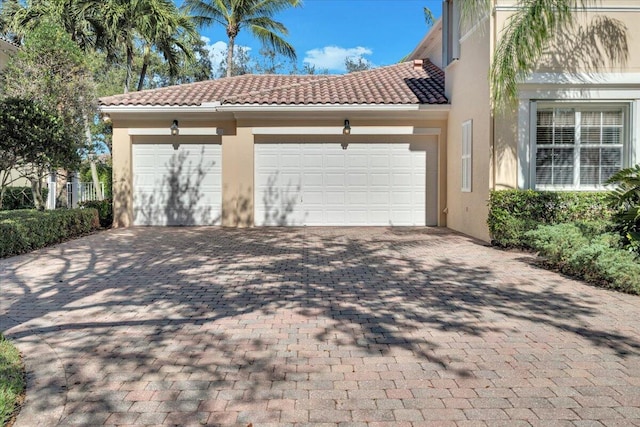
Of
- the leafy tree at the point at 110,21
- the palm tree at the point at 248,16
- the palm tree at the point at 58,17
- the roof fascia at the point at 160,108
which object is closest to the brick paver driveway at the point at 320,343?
the roof fascia at the point at 160,108

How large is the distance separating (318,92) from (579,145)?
22.9 feet

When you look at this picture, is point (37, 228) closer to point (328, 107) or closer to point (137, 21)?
point (328, 107)

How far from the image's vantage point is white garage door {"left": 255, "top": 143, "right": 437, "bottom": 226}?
13344 millimetres

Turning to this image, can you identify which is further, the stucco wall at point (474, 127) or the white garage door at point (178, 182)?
the white garage door at point (178, 182)

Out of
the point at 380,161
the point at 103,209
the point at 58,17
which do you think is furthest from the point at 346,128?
the point at 58,17

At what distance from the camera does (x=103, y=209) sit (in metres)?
13.6

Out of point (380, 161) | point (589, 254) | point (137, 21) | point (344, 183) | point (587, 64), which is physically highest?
point (137, 21)

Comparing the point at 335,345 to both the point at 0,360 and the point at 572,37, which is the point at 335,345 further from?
the point at 572,37

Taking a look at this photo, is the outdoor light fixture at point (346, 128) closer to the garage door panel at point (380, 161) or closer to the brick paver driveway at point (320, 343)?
the garage door panel at point (380, 161)

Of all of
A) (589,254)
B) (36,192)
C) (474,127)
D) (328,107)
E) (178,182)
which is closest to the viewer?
(589,254)

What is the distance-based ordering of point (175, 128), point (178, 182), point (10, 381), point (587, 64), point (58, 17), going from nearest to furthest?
point (10, 381) < point (587, 64) < point (175, 128) < point (178, 182) < point (58, 17)

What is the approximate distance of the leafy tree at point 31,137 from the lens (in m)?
9.66

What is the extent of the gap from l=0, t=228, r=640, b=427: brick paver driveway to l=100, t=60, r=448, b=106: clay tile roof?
20.2 ft

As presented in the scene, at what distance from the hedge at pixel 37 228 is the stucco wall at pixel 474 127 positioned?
939cm
